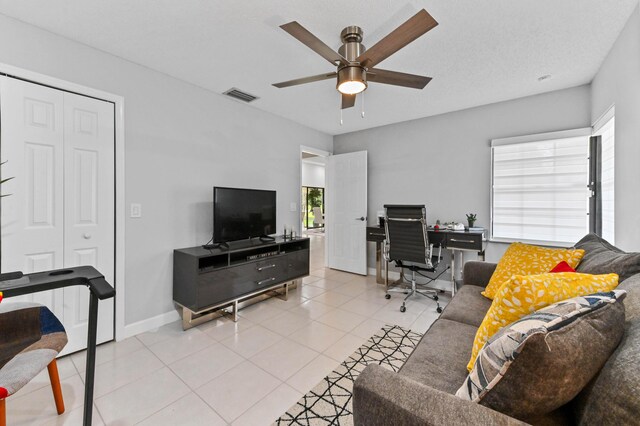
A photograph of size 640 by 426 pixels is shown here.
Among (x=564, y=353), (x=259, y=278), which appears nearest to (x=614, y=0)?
(x=564, y=353)

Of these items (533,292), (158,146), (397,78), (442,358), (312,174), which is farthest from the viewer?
(312,174)

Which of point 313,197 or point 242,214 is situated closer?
point 242,214

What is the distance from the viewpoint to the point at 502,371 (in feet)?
2.38

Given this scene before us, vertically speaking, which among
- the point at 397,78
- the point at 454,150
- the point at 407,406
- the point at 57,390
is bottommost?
the point at 57,390

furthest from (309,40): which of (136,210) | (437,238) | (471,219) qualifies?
(471,219)

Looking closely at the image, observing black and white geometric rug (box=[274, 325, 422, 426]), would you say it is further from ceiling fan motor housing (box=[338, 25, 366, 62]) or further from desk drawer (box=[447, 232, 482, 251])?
ceiling fan motor housing (box=[338, 25, 366, 62])

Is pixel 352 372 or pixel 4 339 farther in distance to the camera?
pixel 352 372

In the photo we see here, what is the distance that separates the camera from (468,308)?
71.2 inches

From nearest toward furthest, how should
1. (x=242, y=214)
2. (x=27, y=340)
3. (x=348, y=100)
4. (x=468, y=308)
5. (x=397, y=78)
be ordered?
(x=27, y=340), (x=468, y=308), (x=397, y=78), (x=348, y=100), (x=242, y=214)

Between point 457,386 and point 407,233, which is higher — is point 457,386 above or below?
below

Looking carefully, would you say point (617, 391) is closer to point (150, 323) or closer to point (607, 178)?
point (607, 178)

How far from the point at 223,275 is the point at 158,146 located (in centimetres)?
145

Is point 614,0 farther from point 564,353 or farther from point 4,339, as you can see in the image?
point 4,339

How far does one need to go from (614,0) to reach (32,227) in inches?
170
